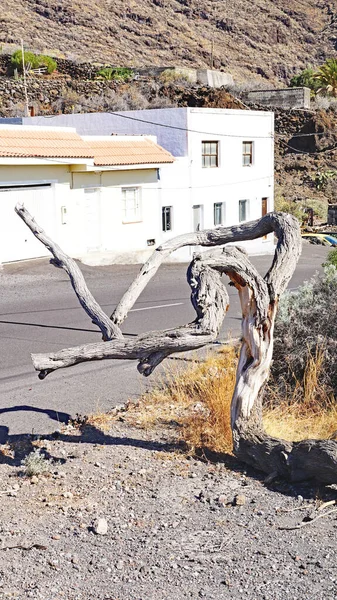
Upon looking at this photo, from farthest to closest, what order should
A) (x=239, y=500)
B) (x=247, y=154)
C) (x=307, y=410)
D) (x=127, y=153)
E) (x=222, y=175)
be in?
(x=247, y=154) < (x=222, y=175) < (x=127, y=153) < (x=307, y=410) < (x=239, y=500)

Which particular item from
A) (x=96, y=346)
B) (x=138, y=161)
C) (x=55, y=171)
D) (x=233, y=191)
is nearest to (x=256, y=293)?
(x=96, y=346)

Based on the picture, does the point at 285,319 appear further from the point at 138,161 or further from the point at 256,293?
the point at 138,161

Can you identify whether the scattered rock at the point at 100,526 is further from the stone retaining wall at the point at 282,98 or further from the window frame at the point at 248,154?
the stone retaining wall at the point at 282,98

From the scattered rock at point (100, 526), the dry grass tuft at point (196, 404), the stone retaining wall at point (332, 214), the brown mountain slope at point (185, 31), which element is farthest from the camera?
the brown mountain slope at point (185, 31)

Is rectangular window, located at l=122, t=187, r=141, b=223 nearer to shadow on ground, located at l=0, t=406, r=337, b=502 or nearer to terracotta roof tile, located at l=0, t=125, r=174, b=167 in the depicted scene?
terracotta roof tile, located at l=0, t=125, r=174, b=167

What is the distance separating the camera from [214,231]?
7.32m

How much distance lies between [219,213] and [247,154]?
340 cm

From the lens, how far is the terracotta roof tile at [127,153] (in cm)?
2611

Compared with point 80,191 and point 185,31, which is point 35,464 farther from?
point 185,31

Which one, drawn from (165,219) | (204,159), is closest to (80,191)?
(165,219)

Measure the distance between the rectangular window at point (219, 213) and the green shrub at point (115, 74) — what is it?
17322mm

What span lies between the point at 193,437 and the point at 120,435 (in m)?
0.77

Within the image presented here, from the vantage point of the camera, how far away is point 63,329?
1394 cm

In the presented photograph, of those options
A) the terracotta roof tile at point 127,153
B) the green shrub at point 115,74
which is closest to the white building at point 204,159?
the terracotta roof tile at point 127,153
